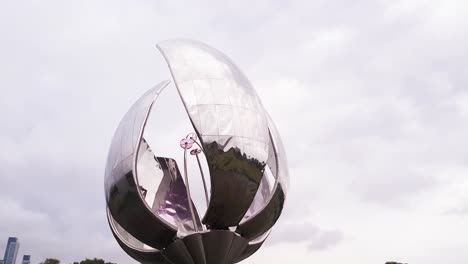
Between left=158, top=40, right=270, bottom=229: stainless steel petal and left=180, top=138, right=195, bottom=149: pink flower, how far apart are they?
13.3 feet

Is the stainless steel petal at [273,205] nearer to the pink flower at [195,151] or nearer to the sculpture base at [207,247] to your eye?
the sculpture base at [207,247]

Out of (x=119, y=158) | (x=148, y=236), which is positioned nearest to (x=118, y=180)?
(x=119, y=158)

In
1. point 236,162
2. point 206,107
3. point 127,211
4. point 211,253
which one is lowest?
point 211,253

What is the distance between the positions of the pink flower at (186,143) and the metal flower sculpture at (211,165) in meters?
2.55

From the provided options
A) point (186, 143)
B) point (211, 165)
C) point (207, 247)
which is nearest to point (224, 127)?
point (211, 165)

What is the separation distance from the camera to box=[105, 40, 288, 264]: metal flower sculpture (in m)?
12.1

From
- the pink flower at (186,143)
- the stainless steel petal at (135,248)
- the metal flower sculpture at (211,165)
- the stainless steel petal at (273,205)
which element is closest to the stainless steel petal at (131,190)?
the metal flower sculpture at (211,165)

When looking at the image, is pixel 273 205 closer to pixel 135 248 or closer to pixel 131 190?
pixel 131 190

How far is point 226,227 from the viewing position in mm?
12805

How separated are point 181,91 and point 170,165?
6666mm

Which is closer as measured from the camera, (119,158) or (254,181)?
(254,181)

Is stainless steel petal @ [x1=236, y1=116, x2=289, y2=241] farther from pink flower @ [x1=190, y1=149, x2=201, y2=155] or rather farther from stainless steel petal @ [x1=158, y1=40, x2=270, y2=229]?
pink flower @ [x1=190, y1=149, x2=201, y2=155]

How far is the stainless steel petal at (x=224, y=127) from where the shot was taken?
1196cm

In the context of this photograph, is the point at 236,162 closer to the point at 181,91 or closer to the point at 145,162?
the point at 181,91
